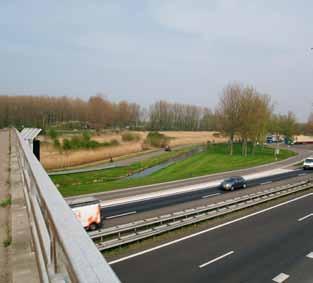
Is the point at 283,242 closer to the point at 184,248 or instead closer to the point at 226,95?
the point at 184,248

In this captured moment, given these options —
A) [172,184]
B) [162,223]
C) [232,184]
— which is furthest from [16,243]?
[172,184]

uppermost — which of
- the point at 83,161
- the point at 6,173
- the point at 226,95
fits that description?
the point at 226,95

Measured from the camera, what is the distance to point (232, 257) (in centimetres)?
1309

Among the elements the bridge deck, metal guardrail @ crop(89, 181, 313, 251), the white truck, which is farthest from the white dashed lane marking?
the white truck

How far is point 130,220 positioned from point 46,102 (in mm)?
117781

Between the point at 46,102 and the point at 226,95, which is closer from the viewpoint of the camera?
the point at 226,95

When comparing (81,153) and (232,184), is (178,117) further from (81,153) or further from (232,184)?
(232,184)

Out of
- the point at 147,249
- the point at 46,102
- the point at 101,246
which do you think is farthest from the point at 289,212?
the point at 46,102

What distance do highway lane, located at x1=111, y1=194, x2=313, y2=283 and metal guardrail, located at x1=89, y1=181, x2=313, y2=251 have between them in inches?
48.7

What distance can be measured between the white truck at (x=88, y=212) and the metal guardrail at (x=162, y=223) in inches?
78.1

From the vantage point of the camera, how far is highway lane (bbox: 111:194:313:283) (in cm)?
1148

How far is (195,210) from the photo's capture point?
19.1m

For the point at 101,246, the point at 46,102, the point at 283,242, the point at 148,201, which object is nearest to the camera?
the point at 101,246

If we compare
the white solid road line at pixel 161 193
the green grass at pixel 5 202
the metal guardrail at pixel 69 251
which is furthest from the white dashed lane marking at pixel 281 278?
the white solid road line at pixel 161 193
